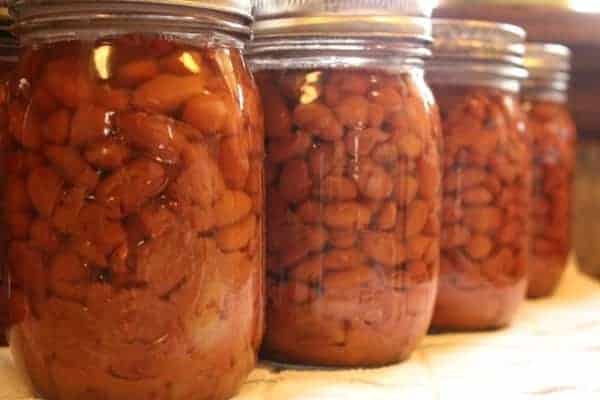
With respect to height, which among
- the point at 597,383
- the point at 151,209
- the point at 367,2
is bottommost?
the point at 597,383

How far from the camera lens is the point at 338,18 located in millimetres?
657

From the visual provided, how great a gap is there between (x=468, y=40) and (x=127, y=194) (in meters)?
0.39

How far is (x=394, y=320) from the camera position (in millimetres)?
689

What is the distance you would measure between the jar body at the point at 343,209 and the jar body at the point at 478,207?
0.12 meters

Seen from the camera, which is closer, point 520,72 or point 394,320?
point 394,320

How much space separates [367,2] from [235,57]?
12 centimetres

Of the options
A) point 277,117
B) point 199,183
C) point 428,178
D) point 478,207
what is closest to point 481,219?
point 478,207

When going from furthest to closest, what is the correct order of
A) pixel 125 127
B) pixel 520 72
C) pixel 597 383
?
pixel 520 72 → pixel 597 383 → pixel 125 127

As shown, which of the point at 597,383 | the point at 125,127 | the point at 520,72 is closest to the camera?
the point at 125,127

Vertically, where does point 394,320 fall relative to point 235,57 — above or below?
below

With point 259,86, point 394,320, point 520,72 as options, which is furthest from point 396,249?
point 520,72

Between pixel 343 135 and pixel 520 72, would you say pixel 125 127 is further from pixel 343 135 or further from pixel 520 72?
pixel 520 72

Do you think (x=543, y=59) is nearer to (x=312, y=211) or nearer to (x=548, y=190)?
(x=548, y=190)

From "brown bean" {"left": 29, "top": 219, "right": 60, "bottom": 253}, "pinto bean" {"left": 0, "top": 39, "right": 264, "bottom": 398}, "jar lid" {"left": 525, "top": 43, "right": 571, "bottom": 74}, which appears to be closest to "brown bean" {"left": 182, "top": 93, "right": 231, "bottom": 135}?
"pinto bean" {"left": 0, "top": 39, "right": 264, "bottom": 398}
